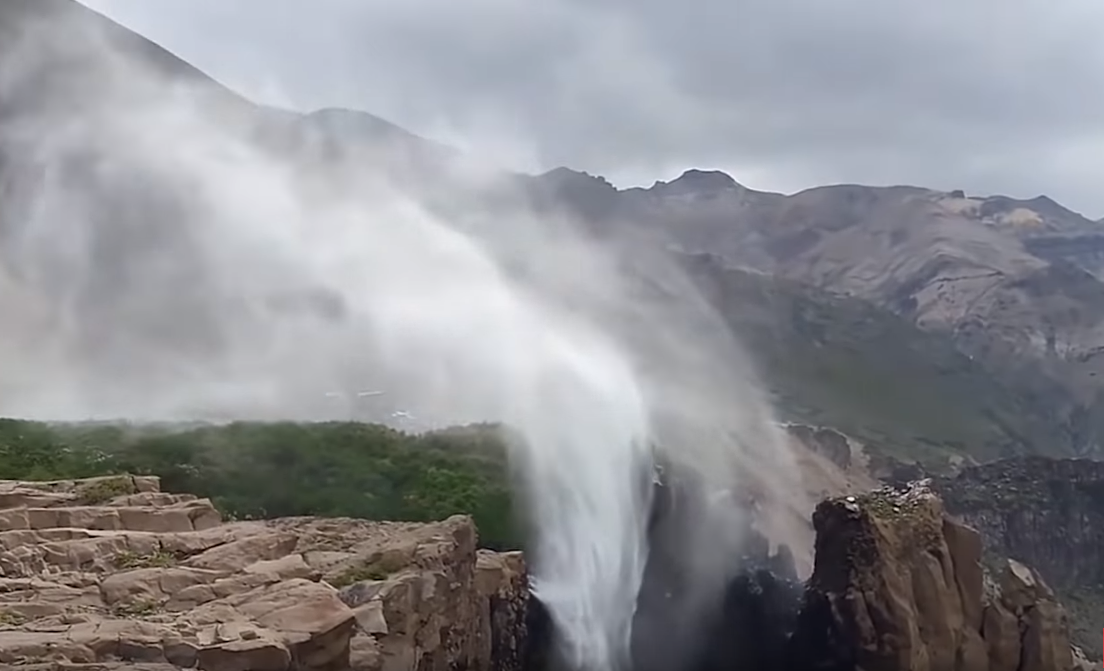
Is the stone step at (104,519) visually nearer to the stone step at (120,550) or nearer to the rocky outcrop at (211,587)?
the rocky outcrop at (211,587)

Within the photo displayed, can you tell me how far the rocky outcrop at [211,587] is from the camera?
17.4m

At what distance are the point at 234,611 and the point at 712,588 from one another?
125 ft

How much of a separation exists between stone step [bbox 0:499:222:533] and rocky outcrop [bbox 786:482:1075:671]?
25223 millimetres

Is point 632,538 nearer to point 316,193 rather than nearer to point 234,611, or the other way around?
point 234,611

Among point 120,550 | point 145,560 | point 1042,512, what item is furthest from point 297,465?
point 1042,512

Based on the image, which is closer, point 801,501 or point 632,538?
point 632,538

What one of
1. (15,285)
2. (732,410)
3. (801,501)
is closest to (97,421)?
(15,285)

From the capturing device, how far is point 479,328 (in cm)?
7738

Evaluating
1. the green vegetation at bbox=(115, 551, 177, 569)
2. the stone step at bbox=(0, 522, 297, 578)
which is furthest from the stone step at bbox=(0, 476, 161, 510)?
the green vegetation at bbox=(115, 551, 177, 569)

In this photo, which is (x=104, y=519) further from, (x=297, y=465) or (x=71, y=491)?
(x=297, y=465)

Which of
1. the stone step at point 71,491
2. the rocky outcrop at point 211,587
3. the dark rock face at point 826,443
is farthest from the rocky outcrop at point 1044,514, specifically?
the stone step at point 71,491

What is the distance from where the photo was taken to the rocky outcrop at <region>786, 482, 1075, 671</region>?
144ft

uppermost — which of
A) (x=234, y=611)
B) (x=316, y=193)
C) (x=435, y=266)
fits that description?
(x=316, y=193)

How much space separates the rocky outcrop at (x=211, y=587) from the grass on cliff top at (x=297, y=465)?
14227 mm
